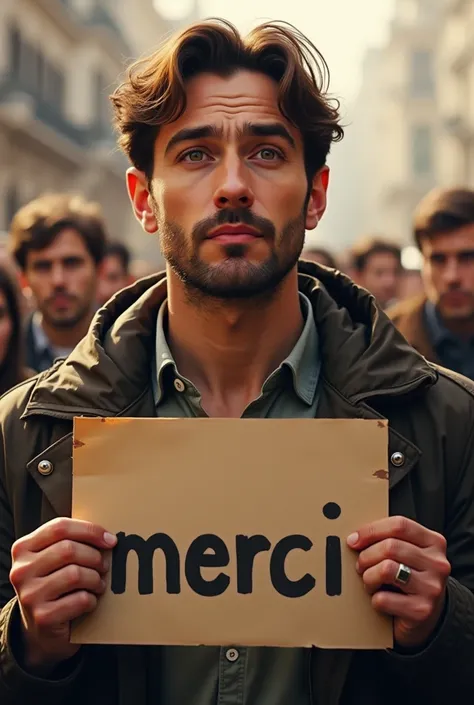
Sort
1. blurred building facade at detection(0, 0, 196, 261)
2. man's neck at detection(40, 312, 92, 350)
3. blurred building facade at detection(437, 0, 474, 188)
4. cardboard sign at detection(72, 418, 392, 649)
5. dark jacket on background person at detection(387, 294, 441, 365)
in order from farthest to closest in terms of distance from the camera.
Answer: blurred building facade at detection(437, 0, 474, 188), blurred building facade at detection(0, 0, 196, 261), man's neck at detection(40, 312, 92, 350), dark jacket on background person at detection(387, 294, 441, 365), cardboard sign at detection(72, 418, 392, 649)

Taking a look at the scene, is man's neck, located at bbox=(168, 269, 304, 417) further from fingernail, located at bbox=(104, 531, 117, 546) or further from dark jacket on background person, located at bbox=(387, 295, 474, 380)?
dark jacket on background person, located at bbox=(387, 295, 474, 380)

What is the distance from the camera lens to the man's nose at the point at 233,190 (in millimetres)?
2605

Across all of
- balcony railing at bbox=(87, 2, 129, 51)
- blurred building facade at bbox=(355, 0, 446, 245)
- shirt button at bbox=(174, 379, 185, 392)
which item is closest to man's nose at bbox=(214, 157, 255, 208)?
shirt button at bbox=(174, 379, 185, 392)

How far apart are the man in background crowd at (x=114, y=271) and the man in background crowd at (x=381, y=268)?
5.55 feet

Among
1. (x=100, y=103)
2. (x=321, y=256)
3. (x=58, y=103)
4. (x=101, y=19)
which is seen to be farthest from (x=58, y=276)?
(x=100, y=103)

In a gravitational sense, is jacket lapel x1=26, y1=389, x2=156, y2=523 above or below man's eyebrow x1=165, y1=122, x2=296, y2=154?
below

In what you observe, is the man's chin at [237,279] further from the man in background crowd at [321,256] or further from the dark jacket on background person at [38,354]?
the man in background crowd at [321,256]

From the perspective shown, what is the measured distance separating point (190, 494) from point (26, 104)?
2294cm

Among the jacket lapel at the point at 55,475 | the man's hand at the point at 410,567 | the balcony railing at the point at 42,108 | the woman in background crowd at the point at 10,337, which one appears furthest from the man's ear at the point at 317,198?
the balcony railing at the point at 42,108

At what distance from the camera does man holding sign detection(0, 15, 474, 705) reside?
2.34 m

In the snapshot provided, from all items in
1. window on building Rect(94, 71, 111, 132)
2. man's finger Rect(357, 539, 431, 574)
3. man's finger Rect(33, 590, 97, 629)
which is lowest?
man's finger Rect(33, 590, 97, 629)

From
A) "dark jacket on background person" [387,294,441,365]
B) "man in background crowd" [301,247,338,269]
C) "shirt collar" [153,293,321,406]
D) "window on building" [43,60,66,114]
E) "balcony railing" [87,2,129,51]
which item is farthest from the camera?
"balcony railing" [87,2,129,51]

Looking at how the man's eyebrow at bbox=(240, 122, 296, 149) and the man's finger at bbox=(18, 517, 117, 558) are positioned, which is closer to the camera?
the man's finger at bbox=(18, 517, 117, 558)

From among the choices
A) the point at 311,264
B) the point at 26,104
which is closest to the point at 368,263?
the point at 311,264
